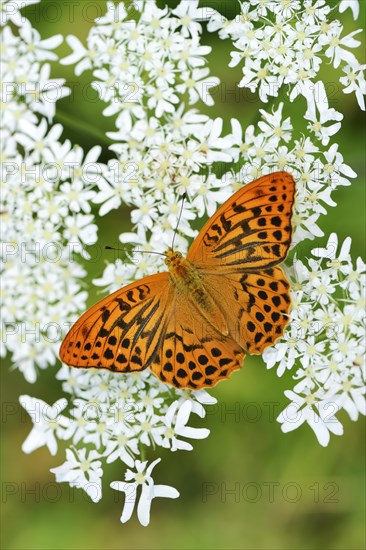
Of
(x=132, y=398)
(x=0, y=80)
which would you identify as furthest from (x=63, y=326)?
(x=0, y=80)

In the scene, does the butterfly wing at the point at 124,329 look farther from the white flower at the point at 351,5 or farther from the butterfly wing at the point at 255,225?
the white flower at the point at 351,5

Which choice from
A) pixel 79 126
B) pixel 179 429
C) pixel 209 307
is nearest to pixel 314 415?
pixel 179 429

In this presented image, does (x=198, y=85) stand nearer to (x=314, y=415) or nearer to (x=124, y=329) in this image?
(x=124, y=329)

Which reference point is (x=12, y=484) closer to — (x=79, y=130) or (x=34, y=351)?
(x=34, y=351)

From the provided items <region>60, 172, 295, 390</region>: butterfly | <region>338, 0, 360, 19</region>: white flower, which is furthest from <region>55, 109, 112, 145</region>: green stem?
<region>338, 0, 360, 19</region>: white flower

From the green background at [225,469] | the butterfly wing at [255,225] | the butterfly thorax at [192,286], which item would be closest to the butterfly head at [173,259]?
the butterfly thorax at [192,286]

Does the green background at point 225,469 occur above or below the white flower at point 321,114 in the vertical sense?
below
